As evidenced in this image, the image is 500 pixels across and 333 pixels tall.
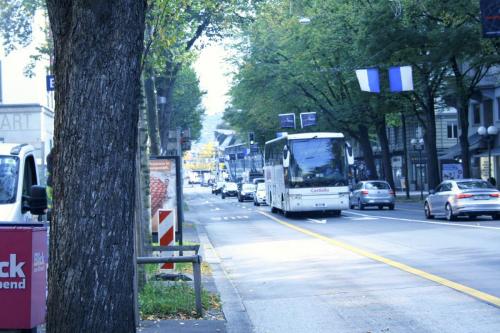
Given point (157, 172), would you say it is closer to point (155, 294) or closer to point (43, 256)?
point (155, 294)

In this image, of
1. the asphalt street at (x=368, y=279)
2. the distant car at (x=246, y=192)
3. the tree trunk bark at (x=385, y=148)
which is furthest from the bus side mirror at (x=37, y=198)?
the distant car at (x=246, y=192)

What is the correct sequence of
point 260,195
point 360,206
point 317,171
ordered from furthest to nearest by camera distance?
point 260,195
point 360,206
point 317,171

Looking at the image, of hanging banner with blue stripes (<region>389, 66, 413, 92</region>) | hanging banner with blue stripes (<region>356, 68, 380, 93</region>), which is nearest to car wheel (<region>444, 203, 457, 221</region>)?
hanging banner with blue stripes (<region>389, 66, 413, 92</region>)

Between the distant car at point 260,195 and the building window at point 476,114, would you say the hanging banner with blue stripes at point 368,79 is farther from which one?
the building window at point 476,114

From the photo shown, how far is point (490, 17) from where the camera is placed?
663 inches

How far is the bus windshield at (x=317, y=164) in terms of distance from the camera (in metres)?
31.8

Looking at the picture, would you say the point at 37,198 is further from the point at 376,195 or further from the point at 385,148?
the point at 385,148

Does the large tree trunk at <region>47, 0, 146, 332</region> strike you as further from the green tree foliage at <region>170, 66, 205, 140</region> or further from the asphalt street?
the green tree foliage at <region>170, 66, 205, 140</region>

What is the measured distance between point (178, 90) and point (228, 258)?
26958 mm

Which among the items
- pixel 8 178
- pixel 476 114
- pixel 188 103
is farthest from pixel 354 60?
pixel 8 178

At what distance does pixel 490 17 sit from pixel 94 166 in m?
13.7

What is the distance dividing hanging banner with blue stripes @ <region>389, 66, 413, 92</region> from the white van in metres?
19.9

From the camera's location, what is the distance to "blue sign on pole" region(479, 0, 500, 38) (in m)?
16.8

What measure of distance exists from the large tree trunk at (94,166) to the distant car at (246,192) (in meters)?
58.4
